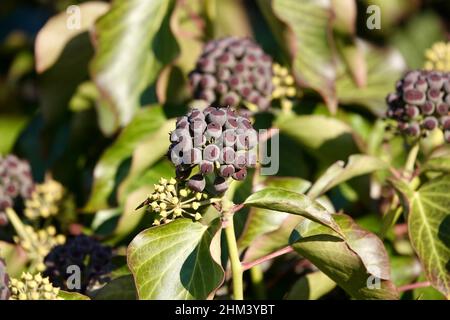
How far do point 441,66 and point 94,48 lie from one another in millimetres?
919

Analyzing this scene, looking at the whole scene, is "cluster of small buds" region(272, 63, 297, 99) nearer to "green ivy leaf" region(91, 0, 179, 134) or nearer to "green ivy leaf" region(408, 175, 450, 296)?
"green ivy leaf" region(91, 0, 179, 134)

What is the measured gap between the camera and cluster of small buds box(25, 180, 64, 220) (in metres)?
2.11

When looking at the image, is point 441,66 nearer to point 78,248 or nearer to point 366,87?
point 366,87

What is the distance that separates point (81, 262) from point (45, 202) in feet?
1.52

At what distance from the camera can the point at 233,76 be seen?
201 cm

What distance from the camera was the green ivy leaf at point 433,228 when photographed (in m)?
1.62

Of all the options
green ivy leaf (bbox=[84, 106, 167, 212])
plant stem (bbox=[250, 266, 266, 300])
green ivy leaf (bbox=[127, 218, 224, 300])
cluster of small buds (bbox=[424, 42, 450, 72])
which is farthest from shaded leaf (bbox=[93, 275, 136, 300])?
cluster of small buds (bbox=[424, 42, 450, 72])

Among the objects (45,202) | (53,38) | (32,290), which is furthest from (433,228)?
(53,38)

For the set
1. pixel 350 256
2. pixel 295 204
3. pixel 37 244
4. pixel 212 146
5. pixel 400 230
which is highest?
pixel 212 146

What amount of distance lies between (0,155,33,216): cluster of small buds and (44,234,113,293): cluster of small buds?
1.04 ft

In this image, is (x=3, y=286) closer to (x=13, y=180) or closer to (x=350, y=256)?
(x=350, y=256)

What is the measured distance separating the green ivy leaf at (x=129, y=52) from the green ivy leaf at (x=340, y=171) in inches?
24.5

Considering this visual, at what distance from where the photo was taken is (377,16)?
2.38m

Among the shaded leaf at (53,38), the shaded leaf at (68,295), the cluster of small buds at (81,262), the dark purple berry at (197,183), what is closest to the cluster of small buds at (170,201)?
the dark purple berry at (197,183)
